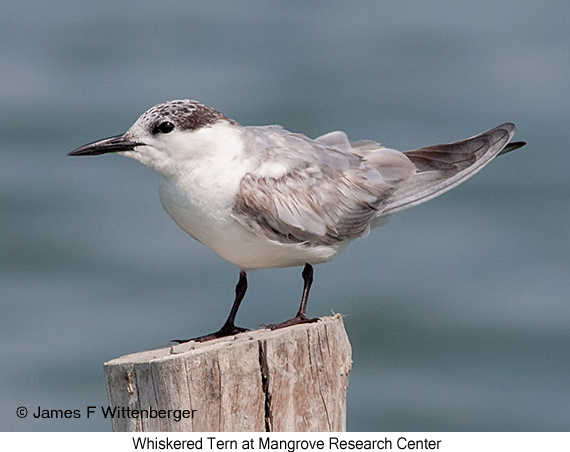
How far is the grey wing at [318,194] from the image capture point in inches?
248

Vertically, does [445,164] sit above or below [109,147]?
below

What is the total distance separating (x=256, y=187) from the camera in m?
6.31

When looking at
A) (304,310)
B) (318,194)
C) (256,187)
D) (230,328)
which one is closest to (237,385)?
(304,310)

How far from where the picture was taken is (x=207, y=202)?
20.2 feet

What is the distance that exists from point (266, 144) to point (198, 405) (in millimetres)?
2066

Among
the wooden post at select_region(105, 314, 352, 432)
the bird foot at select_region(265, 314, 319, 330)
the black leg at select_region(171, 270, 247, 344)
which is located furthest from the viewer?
the black leg at select_region(171, 270, 247, 344)

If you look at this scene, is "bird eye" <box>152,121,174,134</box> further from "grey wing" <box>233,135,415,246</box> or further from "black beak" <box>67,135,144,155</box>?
"grey wing" <box>233,135,415,246</box>

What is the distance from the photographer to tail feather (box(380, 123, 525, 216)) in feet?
23.7

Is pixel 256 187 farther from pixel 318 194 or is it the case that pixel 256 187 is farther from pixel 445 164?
pixel 445 164

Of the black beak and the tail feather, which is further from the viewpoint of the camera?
the tail feather

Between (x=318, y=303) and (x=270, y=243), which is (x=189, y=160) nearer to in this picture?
(x=270, y=243)

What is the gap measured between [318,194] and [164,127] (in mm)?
1152

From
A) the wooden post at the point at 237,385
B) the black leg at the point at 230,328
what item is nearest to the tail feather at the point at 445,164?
the black leg at the point at 230,328

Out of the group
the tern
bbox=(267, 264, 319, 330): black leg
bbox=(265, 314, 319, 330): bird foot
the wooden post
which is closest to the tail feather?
the tern
